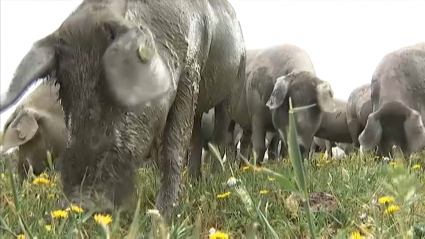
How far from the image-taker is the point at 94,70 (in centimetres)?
322

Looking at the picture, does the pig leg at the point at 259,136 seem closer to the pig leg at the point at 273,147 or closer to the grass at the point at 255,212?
the pig leg at the point at 273,147

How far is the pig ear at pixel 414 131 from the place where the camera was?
793 centimetres

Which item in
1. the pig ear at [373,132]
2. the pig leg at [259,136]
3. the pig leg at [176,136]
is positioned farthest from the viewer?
the pig leg at [259,136]

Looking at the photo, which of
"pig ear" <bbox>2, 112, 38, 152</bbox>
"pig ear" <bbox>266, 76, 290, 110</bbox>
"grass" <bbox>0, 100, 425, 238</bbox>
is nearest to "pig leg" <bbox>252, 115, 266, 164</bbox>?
"pig ear" <bbox>266, 76, 290, 110</bbox>

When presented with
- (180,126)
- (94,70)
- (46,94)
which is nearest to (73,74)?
(94,70)

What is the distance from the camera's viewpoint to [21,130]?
7.43 m

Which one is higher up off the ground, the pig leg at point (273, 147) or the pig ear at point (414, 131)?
the pig ear at point (414, 131)

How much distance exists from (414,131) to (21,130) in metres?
4.74

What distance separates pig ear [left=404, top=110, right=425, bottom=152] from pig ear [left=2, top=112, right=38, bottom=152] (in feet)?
15.0

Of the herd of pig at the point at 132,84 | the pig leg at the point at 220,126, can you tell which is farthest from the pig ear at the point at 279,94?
the pig leg at the point at 220,126

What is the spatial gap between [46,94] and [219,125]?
3.14 metres

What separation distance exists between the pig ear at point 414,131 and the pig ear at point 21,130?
15.0ft

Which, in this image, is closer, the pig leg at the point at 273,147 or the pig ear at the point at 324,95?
the pig ear at the point at 324,95

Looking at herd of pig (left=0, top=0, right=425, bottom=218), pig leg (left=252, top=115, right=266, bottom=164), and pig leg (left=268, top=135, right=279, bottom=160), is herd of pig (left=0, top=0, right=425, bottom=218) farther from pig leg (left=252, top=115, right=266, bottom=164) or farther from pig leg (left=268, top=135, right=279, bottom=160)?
pig leg (left=268, top=135, right=279, bottom=160)
